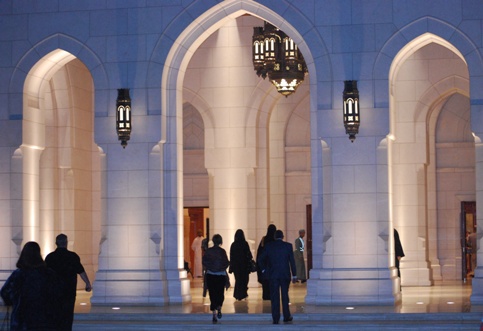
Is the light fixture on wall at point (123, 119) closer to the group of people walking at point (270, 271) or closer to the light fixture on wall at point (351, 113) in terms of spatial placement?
the group of people walking at point (270, 271)

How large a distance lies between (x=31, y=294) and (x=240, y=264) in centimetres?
912

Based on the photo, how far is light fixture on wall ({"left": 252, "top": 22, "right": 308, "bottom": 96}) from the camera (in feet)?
67.8

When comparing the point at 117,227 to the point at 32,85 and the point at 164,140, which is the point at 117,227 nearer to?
the point at 164,140

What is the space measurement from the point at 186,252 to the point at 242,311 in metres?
11.8

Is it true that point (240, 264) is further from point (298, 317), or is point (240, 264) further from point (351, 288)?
point (298, 317)

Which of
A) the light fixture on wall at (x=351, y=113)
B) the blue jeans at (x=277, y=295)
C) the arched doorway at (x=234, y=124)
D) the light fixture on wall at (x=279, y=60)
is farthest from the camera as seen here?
the arched doorway at (x=234, y=124)

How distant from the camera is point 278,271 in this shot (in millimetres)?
15195

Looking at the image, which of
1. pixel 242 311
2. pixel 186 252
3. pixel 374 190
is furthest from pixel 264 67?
pixel 186 252

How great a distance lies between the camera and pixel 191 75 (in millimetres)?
23828

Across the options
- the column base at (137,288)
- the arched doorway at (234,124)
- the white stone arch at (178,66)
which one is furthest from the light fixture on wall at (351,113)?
the arched doorway at (234,124)

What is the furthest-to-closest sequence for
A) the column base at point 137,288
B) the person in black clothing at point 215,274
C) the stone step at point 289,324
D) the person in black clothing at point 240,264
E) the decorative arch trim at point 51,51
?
the person in black clothing at point 240,264
the decorative arch trim at point 51,51
the column base at point 137,288
the person in black clothing at point 215,274
the stone step at point 289,324

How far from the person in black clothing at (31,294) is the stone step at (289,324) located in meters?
5.20

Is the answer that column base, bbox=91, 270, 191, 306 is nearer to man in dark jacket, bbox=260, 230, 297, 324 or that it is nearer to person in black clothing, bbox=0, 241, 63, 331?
man in dark jacket, bbox=260, 230, 297, 324

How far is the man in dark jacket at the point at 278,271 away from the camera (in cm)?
1519
